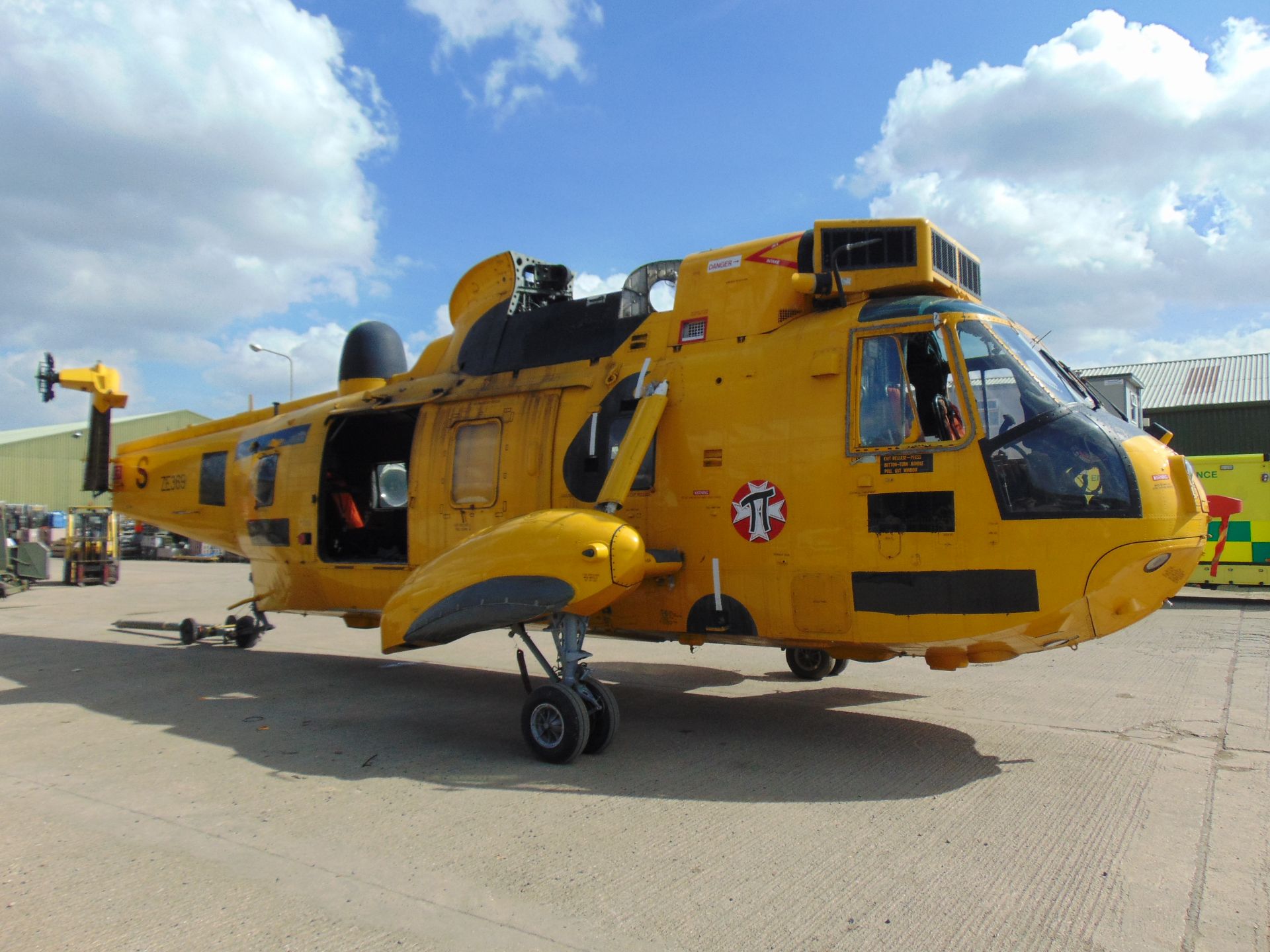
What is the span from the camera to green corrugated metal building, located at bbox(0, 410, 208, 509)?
54778 mm

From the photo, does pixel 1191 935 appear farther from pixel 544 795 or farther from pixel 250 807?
pixel 250 807

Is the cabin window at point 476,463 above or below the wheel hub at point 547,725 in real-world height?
above

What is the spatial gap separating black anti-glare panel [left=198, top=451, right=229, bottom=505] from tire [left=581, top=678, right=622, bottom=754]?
7020 millimetres

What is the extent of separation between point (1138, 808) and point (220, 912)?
196 inches

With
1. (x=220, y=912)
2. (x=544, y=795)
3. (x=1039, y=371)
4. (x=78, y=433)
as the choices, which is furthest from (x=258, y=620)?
(x=78, y=433)

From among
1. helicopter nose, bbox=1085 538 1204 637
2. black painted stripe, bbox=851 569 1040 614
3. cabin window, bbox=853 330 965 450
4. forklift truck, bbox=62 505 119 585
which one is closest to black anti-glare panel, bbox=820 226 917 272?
cabin window, bbox=853 330 965 450


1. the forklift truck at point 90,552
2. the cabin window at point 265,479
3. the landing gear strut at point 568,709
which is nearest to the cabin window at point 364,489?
the cabin window at point 265,479

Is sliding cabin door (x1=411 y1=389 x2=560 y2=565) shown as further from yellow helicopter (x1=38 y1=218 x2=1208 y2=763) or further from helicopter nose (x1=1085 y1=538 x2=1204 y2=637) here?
helicopter nose (x1=1085 y1=538 x2=1204 y2=637)

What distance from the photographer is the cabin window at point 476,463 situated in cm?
795

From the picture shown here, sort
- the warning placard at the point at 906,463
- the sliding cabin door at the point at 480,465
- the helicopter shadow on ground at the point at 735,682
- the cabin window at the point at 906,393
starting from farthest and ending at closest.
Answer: the helicopter shadow on ground at the point at 735,682 < the sliding cabin door at the point at 480,465 < the cabin window at the point at 906,393 < the warning placard at the point at 906,463

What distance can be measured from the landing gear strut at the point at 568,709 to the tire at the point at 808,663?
133 inches

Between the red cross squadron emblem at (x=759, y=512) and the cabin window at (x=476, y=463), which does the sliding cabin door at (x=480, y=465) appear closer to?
the cabin window at (x=476, y=463)

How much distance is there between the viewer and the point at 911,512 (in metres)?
5.73

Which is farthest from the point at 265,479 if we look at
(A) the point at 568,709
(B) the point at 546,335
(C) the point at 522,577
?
(A) the point at 568,709
